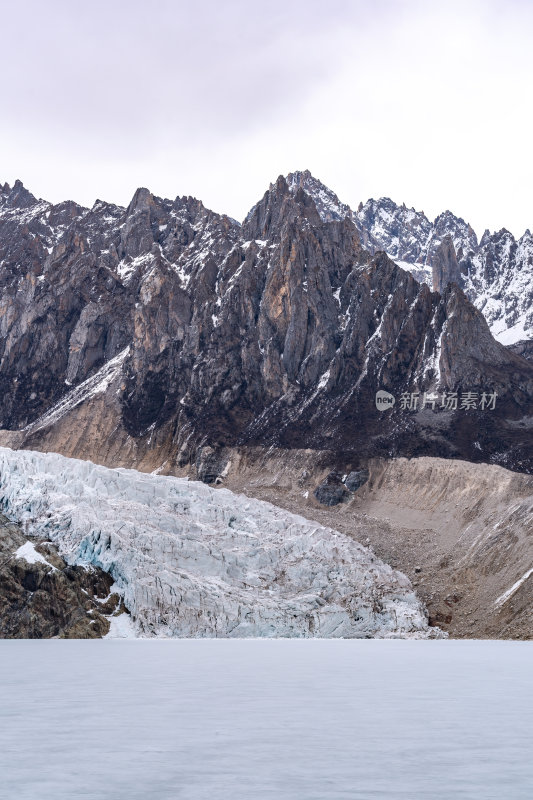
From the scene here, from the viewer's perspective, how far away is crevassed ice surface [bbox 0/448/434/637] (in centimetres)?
9025

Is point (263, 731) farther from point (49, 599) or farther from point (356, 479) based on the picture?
point (356, 479)

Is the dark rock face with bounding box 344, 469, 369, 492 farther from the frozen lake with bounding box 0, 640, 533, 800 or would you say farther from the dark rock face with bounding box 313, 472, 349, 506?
the frozen lake with bounding box 0, 640, 533, 800

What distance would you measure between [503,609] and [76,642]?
4294cm

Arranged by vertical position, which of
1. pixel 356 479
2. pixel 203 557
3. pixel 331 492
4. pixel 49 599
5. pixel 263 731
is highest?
pixel 356 479

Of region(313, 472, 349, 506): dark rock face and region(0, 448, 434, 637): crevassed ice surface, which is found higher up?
region(313, 472, 349, 506): dark rock face

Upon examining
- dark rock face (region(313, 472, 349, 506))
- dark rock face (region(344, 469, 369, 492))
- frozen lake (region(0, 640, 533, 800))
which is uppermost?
dark rock face (region(344, 469, 369, 492))

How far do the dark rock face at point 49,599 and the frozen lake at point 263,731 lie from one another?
91.7 feet

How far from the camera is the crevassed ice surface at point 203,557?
90250 millimetres

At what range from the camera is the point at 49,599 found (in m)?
84.8

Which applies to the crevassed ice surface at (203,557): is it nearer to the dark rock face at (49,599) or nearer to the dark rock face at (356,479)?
the dark rock face at (49,599)

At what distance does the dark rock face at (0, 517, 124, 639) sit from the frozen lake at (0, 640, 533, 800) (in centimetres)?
2794

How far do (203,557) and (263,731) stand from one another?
7156 cm

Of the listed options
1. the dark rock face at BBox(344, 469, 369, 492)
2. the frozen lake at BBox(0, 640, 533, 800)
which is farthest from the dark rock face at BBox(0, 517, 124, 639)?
the dark rock face at BBox(344, 469, 369, 492)

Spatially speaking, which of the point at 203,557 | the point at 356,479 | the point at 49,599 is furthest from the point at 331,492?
the point at 49,599
